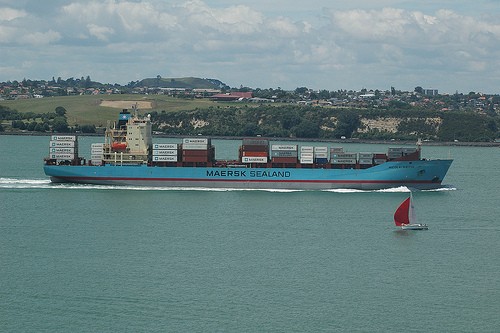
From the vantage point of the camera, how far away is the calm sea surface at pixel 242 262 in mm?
34469

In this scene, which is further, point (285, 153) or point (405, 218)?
point (285, 153)

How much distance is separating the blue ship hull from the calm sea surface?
5.35ft

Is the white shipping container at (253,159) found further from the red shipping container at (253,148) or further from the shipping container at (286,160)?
the shipping container at (286,160)

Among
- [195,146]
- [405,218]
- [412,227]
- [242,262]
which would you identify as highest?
[195,146]

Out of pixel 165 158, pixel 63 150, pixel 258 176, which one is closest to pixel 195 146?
pixel 165 158

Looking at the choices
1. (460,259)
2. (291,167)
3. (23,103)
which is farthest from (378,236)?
(23,103)

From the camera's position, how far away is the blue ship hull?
224ft

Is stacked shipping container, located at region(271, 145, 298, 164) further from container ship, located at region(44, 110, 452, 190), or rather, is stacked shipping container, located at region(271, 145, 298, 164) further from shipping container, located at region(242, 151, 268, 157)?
shipping container, located at region(242, 151, 268, 157)

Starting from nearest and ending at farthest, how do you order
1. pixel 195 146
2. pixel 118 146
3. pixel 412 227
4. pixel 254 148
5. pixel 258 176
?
pixel 412 227
pixel 258 176
pixel 254 148
pixel 195 146
pixel 118 146

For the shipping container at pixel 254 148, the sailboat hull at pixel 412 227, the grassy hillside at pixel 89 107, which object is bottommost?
the sailboat hull at pixel 412 227

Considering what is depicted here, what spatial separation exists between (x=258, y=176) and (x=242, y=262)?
25740 millimetres

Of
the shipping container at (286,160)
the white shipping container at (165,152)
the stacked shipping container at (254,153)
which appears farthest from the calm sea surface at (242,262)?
the white shipping container at (165,152)

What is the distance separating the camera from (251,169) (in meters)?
68.2

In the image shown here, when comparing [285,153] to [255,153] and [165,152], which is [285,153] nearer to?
[255,153]
